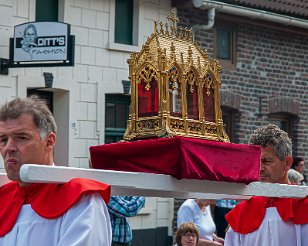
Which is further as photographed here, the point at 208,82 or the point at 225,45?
the point at 225,45

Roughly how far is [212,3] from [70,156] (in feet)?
12.8

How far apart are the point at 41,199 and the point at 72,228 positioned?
0.91ft

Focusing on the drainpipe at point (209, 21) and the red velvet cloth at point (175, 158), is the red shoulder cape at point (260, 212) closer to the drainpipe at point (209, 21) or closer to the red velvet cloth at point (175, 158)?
the red velvet cloth at point (175, 158)

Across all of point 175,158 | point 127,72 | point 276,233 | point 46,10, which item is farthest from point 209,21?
point 175,158

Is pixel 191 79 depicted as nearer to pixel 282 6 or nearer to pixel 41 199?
pixel 41 199

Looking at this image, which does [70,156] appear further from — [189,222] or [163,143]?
[163,143]

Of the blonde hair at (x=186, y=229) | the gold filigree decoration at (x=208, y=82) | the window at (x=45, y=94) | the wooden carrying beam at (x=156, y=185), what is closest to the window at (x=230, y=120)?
the window at (x=45, y=94)

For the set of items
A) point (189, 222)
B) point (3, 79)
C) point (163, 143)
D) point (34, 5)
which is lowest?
point (189, 222)

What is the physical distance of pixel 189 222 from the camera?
39.9ft

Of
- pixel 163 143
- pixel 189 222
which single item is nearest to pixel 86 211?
pixel 163 143

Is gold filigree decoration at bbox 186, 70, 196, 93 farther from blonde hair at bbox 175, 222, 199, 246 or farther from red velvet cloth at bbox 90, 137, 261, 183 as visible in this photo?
blonde hair at bbox 175, 222, 199, 246

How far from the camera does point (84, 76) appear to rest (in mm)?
16719

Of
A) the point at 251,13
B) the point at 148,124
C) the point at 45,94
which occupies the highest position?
the point at 251,13

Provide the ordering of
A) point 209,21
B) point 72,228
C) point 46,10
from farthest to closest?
point 209,21 → point 46,10 → point 72,228
